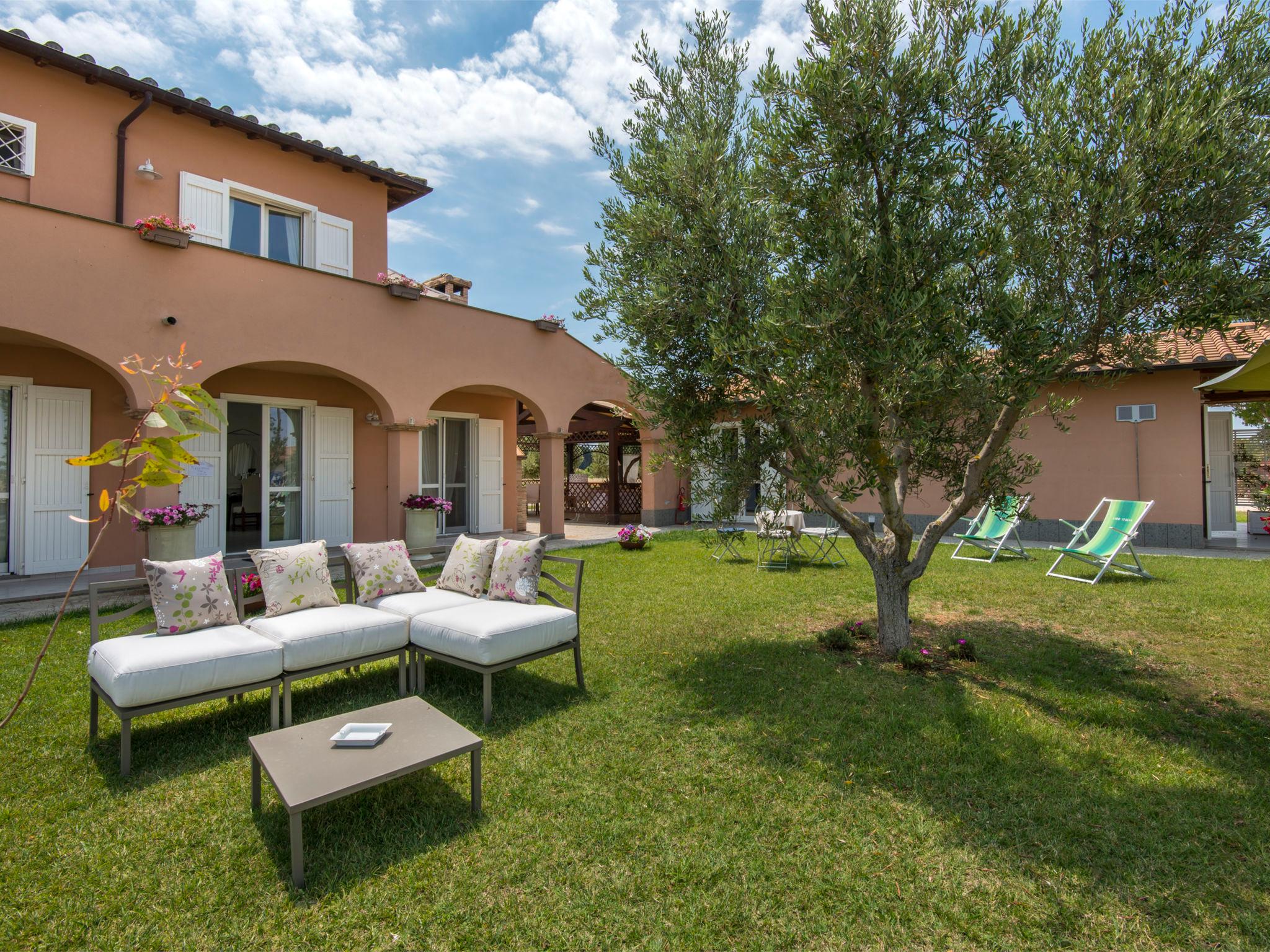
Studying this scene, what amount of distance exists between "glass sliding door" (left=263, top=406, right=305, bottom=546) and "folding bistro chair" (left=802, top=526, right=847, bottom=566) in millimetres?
7359

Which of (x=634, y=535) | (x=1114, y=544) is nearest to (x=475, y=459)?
(x=634, y=535)

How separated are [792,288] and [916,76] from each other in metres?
1.27

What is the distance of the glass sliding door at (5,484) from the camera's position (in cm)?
714

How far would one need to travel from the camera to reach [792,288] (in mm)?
3713

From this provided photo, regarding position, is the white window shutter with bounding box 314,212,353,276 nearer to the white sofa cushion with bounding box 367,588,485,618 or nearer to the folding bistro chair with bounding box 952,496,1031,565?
the white sofa cushion with bounding box 367,588,485,618

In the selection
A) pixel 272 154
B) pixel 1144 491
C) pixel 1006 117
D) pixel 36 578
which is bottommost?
pixel 36 578

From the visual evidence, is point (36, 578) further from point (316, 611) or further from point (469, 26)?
point (469, 26)

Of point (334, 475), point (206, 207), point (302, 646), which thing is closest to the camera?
point (302, 646)

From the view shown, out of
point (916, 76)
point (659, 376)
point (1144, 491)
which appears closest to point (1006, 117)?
point (916, 76)

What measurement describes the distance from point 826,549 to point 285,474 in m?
8.00

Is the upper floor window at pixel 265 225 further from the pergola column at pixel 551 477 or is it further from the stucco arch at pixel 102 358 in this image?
the pergola column at pixel 551 477

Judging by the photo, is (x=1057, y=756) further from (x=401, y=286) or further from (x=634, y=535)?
(x=401, y=286)

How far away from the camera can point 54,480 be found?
730 centimetres

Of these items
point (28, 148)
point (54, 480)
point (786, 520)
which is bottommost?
point (786, 520)
